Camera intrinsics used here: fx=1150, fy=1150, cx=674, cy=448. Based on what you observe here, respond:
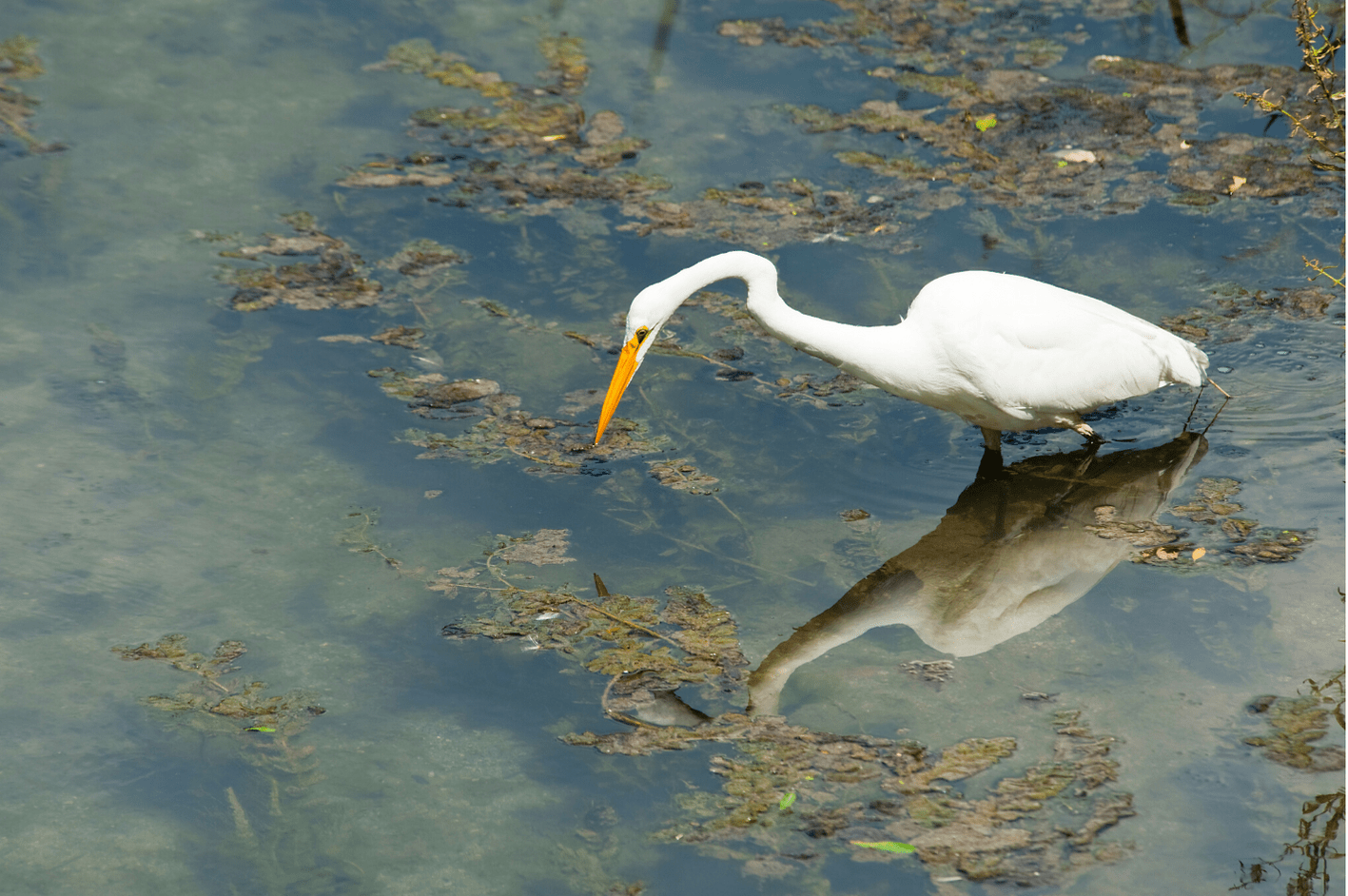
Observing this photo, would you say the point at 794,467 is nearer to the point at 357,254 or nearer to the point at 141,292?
the point at 357,254

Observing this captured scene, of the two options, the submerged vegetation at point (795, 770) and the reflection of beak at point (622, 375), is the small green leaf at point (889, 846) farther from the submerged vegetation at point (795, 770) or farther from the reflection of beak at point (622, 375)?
the reflection of beak at point (622, 375)

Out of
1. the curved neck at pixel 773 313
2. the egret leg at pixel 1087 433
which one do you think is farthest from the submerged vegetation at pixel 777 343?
the curved neck at pixel 773 313

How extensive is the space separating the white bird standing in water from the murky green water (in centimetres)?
41

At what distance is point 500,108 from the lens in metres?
7.27

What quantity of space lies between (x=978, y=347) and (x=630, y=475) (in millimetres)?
1507

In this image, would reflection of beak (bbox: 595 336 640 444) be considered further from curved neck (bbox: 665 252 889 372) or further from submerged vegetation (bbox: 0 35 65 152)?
submerged vegetation (bbox: 0 35 65 152)

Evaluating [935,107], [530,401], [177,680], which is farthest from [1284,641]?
[935,107]

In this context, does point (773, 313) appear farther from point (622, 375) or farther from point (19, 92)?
point (19, 92)

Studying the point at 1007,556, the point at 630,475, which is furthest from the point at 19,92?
the point at 1007,556

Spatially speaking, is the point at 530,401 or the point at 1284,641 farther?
the point at 530,401

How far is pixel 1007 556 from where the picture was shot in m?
4.48

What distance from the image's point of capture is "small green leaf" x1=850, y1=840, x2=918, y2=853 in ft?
10.5

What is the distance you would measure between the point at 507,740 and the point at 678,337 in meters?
2.57

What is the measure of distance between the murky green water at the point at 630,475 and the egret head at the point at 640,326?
573 mm
